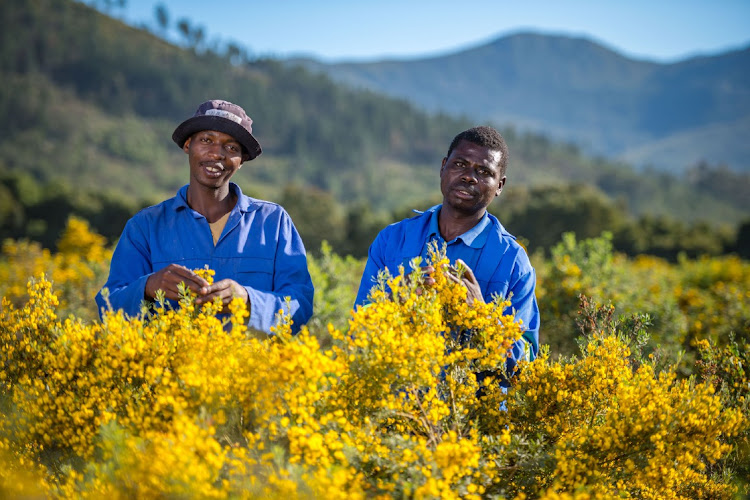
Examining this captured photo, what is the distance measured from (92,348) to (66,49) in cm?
12685

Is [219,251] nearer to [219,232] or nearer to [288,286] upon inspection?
[219,232]

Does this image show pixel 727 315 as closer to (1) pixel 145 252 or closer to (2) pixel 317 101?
(1) pixel 145 252

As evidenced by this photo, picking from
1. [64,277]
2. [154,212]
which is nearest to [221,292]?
[154,212]

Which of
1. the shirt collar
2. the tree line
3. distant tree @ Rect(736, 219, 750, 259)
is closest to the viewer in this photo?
the shirt collar

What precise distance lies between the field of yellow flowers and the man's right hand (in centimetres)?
16

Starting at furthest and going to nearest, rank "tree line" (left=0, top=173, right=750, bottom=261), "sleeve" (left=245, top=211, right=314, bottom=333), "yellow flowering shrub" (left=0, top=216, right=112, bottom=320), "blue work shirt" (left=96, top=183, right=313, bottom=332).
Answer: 1. "tree line" (left=0, top=173, right=750, bottom=261)
2. "yellow flowering shrub" (left=0, top=216, right=112, bottom=320)
3. "blue work shirt" (left=96, top=183, right=313, bottom=332)
4. "sleeve" (left=245, top=211, right=314, bottom=333)

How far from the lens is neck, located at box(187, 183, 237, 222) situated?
3.46 metres

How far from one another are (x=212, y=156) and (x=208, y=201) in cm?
31

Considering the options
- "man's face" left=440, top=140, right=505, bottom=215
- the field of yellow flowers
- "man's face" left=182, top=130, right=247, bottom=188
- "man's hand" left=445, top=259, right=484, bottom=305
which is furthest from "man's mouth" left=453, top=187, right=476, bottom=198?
"man's face" left=182, top=130, right=247, bottom=188

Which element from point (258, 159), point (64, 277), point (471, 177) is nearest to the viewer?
point (471, 177)

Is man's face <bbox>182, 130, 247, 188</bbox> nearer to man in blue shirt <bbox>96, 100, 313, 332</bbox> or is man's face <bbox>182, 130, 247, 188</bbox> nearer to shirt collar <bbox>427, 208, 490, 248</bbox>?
man in blue shirt <bbox>96, 100, 313, 332</bbox>

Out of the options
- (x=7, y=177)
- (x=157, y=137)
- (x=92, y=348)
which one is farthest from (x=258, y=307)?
(x=157, y=137)

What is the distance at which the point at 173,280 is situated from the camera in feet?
9.40

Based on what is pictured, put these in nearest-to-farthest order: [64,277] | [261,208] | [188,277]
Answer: [188,277]
[261,208]
[64,277]
